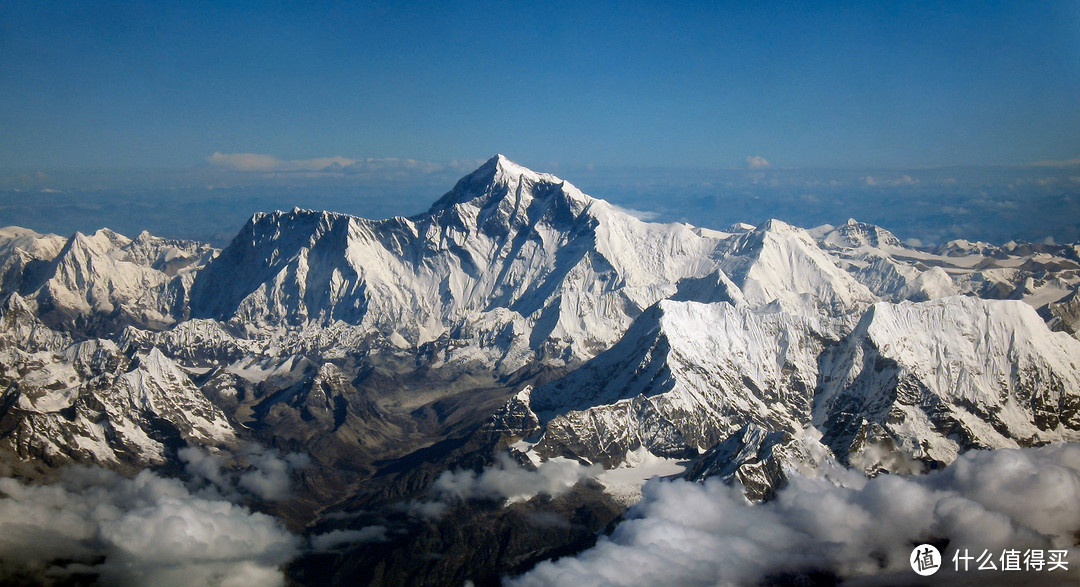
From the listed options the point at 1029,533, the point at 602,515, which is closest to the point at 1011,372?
the point at 602,515

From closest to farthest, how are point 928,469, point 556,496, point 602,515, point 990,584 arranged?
point 990,584 → point 928,469 → point 602,515 → point 556,496

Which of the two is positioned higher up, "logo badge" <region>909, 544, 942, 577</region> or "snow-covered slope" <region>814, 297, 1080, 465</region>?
"logo badge" <region>909, 544, 942, 577</region>

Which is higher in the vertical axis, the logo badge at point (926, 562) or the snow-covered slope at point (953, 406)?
the logo badge at point (926, 562)

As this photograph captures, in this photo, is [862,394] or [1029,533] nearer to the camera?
[1029,533]

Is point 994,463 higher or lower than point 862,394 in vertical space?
higher

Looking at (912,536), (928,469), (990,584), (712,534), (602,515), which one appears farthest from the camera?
(602,515)

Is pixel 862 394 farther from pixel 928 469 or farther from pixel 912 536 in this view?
pixel 912 536

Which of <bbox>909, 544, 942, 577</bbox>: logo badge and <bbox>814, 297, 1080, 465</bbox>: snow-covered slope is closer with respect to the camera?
<bbox>909, 544, 942, 577</bbox>: logo badge

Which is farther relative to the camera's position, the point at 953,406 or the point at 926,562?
the point at 953,406

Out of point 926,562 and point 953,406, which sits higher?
point 926,562

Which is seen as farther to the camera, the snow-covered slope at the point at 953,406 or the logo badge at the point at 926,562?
the snow-covered slope at the point at 953,406

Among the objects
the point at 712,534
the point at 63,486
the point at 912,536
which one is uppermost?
the point at 912,536
